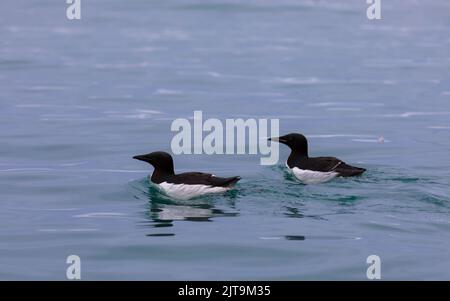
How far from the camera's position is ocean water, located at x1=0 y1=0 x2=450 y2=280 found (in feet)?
46.9

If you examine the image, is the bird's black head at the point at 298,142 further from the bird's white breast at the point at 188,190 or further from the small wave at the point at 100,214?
the small wave at the point at 100,214

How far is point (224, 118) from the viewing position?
81.3 feet

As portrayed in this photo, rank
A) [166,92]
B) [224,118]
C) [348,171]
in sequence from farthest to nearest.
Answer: [166,92]
[224,118]
[348,171]

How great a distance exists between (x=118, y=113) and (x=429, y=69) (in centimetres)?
998

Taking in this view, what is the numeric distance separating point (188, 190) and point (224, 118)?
8.30 meters

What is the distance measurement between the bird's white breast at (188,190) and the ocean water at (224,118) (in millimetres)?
115

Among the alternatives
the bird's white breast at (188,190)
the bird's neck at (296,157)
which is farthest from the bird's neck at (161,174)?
the bird's neck at (296,157)

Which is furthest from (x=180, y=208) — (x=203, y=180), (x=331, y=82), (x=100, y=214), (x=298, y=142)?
(x=331, y=82)

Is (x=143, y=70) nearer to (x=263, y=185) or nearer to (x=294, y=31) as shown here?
(x=294, y=31)

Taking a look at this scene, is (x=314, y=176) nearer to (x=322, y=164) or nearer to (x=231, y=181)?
(x=322, y=164)

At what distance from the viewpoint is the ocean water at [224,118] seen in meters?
14.3
